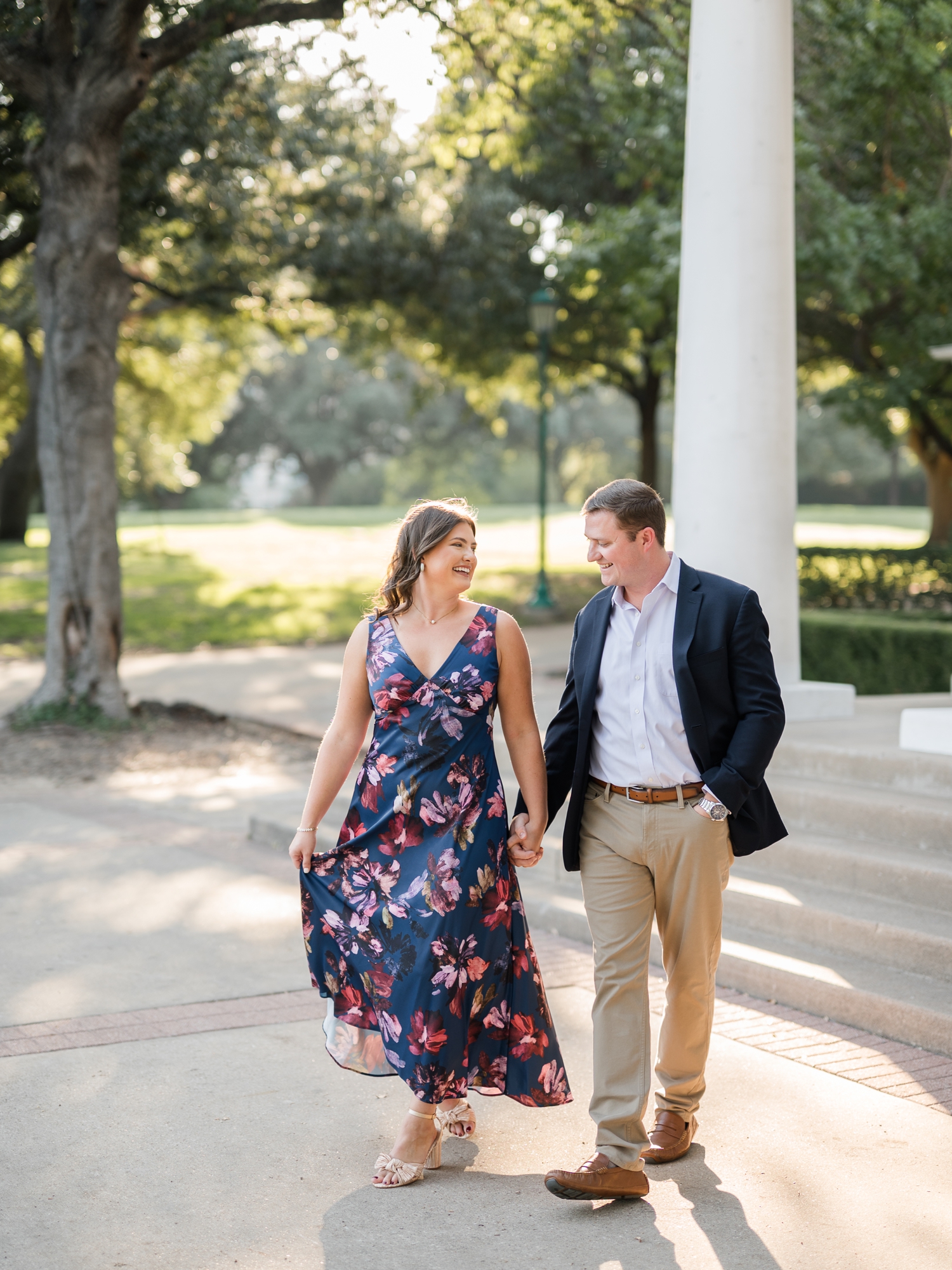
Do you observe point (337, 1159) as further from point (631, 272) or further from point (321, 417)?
point (321, 417)

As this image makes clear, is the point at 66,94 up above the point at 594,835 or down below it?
above

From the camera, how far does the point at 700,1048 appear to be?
12.5ft

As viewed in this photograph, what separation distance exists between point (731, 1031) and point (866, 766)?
1975 mm

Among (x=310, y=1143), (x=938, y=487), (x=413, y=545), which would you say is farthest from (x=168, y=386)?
(x=310, y=1143)

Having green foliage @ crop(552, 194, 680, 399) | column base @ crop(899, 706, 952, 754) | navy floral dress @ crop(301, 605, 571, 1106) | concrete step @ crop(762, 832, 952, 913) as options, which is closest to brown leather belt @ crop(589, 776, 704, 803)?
navy floral dress @ crop(301, 605, 571, 1106)

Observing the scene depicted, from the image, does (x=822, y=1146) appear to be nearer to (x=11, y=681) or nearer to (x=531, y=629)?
(x=11, y=681)

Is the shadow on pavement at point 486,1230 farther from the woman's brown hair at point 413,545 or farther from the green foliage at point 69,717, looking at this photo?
the green foliage at point 69,717

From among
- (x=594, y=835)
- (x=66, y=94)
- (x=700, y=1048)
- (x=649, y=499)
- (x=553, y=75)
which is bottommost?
(x=700, y=1048)

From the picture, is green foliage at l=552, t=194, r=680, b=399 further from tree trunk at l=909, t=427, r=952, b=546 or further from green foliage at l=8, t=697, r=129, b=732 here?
green foliage at l=8, t=697, r=129, b=732

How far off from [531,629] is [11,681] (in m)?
7.48

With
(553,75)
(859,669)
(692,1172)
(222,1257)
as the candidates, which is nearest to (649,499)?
(692,1172)

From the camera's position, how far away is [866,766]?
20.9 feet

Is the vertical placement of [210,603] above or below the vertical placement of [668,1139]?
above

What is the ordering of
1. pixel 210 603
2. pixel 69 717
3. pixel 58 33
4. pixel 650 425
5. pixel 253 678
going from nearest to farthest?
pixel 58 33 < pixel 69 717 < pixel 253 678 < pixel 210 603 < pixel 650 425
